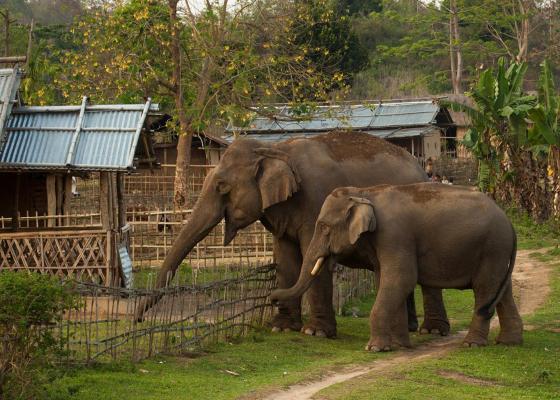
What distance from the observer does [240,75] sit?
87.4 feet

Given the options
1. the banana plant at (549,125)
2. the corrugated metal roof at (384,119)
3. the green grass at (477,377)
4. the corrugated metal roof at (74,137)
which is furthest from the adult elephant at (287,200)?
the corrugated metal roof at (384,119)

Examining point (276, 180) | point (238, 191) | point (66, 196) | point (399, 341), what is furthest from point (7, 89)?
point (399, 341)

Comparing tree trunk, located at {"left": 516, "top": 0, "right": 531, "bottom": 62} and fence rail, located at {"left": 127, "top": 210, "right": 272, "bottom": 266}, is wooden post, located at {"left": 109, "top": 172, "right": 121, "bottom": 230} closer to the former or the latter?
fence rail, located at {"left": 127, "top": 210, "right": 272, "bottom": 266}

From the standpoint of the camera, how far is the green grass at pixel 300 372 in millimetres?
10789

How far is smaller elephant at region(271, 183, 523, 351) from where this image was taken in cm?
1366

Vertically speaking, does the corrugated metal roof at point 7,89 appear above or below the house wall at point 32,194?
above

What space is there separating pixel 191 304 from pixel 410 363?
2724 millimetres

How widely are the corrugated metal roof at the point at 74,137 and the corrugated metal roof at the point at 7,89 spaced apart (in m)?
0.42

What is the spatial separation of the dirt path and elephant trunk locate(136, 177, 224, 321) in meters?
3.17

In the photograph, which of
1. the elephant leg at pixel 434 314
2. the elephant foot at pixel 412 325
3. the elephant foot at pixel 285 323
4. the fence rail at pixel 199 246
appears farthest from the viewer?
the fence rail at pixel 199 246

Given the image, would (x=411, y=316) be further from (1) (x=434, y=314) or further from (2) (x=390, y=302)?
(2) (x=390, y=302)

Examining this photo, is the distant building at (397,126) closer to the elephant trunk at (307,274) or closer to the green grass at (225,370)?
the green grass at (225,370)

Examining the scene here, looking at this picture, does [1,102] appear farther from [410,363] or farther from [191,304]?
[410,363]

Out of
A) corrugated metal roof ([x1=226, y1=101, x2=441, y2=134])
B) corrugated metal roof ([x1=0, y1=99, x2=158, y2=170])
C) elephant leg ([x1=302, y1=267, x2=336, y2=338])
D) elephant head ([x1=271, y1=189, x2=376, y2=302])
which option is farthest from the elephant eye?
corrugated metal roof ([x1=226, y1=101, x2=441, y2=134])
